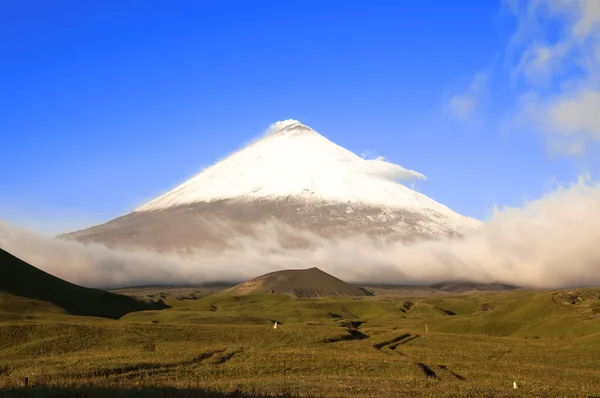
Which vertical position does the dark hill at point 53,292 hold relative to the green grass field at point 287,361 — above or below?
above

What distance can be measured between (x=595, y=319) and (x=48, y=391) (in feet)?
287

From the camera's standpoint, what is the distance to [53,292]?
122 meters

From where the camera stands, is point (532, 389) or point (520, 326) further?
point (520, 326)

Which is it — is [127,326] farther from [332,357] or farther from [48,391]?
[48,391]

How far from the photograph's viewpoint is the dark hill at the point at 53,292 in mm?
115625

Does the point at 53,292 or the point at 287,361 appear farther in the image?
the point at 53,292

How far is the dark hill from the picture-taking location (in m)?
116

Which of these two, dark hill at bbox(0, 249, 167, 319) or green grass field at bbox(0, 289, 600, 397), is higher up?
dark hill at bbox(0, 249, 167, 319)

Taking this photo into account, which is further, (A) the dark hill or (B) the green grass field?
(A) the dark hill

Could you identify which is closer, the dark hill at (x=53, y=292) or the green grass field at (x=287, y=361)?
the green grass field at (x=287, y=361)

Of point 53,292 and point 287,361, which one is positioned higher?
point 53,292

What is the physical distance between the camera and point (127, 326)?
236 feet

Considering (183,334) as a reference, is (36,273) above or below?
above

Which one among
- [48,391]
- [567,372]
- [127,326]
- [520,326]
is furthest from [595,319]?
[48,391]
